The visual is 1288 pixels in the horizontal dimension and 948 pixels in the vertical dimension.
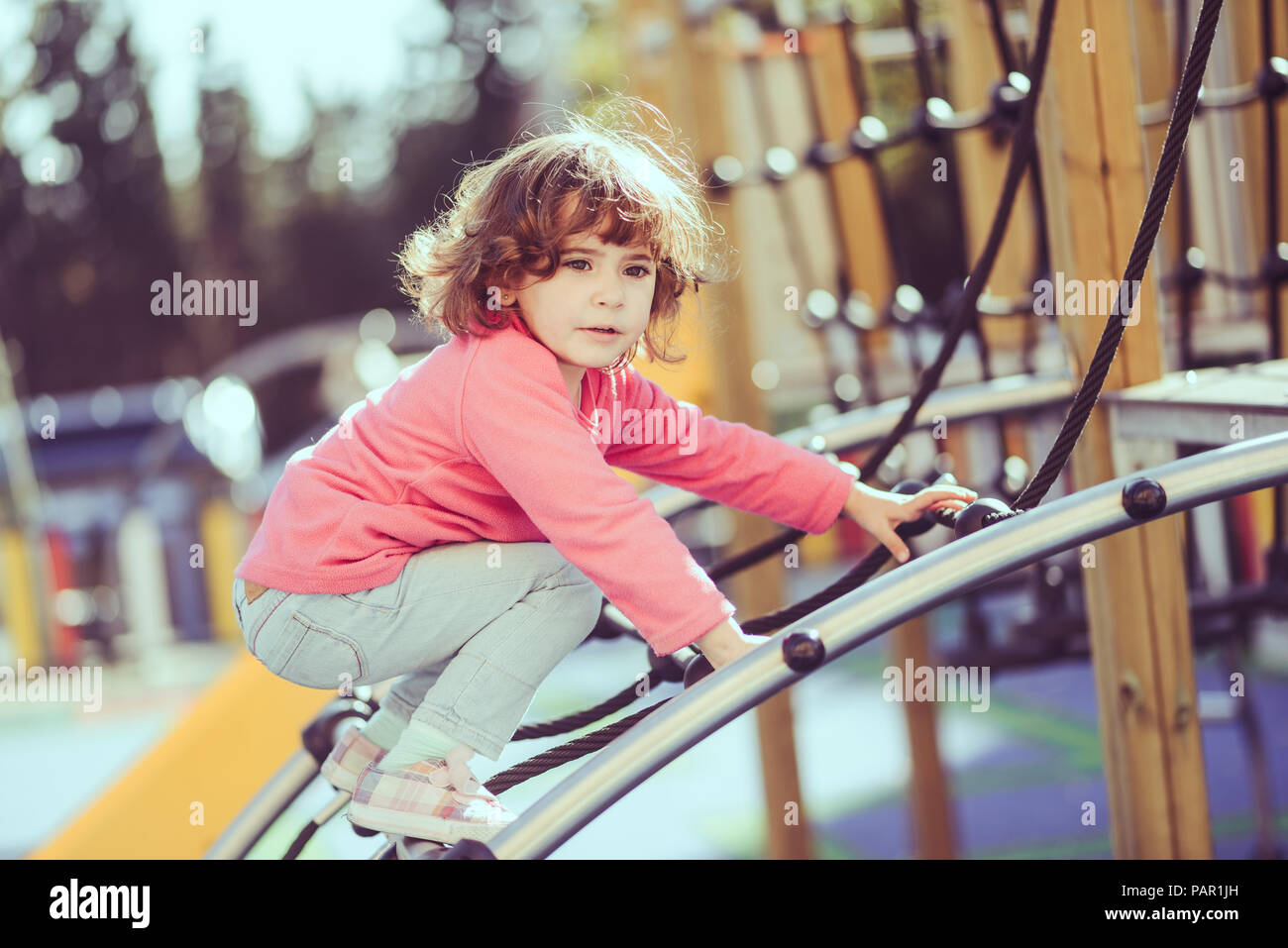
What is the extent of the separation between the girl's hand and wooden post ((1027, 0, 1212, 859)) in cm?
33

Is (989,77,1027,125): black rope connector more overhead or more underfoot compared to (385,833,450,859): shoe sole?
more overhead

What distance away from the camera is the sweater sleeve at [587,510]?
1286 millimetres

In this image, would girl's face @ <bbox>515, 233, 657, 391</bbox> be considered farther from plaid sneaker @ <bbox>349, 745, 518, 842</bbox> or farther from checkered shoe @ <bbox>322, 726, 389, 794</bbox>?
checkered shoe @ <bbox>322, 726, 389, 794</bbox>

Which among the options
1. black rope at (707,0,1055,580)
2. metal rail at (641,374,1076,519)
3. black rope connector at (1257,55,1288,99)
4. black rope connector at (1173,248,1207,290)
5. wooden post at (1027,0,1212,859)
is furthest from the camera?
black rope connector at (1173,248,1207,290)

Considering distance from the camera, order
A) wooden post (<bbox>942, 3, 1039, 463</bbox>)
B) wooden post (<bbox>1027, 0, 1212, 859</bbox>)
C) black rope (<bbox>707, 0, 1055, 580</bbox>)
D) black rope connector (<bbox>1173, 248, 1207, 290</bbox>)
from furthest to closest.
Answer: wooden post (<bbox>942, 3, 1039, 463</bbox>)
black rope connector (<bbox>1173, 248, 1207, 290</bbox>)
wooden post (<bbox>1027, 0, 1212, 859</bbox>)
black rope (<bbox>707, 0, 1055, 580</bbox>)

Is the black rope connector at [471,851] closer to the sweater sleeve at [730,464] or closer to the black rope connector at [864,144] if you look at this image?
the sweater sleeve at [730,464]

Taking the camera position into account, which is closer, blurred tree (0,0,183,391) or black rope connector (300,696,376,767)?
black rope connector (300,696,376,767)

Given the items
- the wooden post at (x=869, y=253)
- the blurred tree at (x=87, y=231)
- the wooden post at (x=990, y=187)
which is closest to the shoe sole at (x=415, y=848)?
the wooden post at (x=869, y=253)

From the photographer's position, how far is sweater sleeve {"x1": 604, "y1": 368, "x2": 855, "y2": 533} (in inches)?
62.5

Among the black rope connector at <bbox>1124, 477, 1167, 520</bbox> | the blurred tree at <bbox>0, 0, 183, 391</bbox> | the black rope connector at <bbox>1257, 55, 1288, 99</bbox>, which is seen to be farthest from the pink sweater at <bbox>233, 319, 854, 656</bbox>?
the blurred tree at <bbox>0, 0, 183, 391</bbox>

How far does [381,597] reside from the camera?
1.40 m

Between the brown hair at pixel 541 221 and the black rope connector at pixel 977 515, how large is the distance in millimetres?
391
